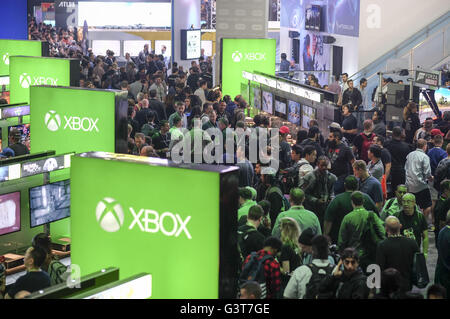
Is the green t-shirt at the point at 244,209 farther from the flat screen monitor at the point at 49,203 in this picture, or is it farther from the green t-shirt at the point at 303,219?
the flat screen monitor at the point at 49,203

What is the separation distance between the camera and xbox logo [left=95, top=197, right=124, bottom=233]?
5.52 meters

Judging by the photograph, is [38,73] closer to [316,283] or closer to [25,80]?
[25,80]

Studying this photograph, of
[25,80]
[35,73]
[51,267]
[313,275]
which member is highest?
[35,73]

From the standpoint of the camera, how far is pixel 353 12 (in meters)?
22.1

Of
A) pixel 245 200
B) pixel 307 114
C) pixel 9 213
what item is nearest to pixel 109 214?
pixel 245 200

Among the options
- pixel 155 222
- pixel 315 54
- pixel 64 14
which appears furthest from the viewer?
pixel 64 14

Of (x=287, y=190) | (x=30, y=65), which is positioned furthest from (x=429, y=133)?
(x=30, y=65)

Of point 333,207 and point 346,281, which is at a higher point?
point 333,207

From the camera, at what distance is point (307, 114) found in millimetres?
11820

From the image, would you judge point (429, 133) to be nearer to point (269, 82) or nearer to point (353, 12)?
point (269, 82)

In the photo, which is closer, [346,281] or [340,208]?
[346,281]

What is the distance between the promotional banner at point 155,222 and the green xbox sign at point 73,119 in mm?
2969

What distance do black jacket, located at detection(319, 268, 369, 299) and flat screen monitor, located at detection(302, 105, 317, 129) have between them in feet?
20.6

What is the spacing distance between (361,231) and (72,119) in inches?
152
